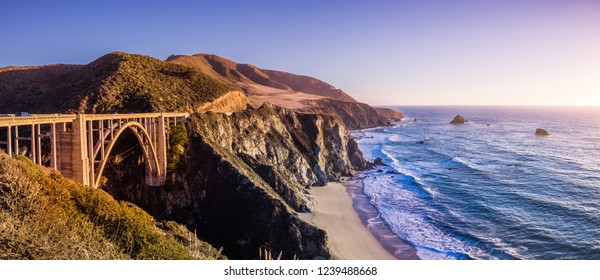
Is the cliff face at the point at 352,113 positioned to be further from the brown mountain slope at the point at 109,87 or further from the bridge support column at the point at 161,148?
the bridge support column at the point at 161,148

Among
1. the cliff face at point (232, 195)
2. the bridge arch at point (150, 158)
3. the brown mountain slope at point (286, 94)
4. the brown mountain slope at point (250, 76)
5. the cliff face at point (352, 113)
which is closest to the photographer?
the cliff face at point (232, 195)

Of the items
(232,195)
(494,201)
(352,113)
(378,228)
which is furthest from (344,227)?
(352,113)

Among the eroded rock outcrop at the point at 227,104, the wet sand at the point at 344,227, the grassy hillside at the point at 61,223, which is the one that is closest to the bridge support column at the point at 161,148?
the wet sand at the point at 344,227

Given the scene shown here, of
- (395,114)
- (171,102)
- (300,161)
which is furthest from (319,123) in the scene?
(395,114)

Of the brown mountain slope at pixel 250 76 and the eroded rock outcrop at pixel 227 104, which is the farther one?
the brown mountain slope at pixel 250 76

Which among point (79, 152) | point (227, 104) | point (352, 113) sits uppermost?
point (227, 104)

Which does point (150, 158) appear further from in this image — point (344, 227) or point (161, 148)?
point (344, 227)

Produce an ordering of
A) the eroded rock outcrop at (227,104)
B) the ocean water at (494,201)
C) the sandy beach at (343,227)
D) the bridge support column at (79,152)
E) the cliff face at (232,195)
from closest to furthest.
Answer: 1. the bridge support column at (79,152)
2. the cliff face at (232,195)
3. the sandy beach at (343,227)
4. the ocean water at (494,201)
5. the eroded rock outcrop at (227,104)

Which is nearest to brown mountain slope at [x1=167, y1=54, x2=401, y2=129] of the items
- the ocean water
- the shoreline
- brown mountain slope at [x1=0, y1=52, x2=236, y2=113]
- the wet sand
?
brown mountain slope at [x1=0, y1=52, x2=236, y2=113]
